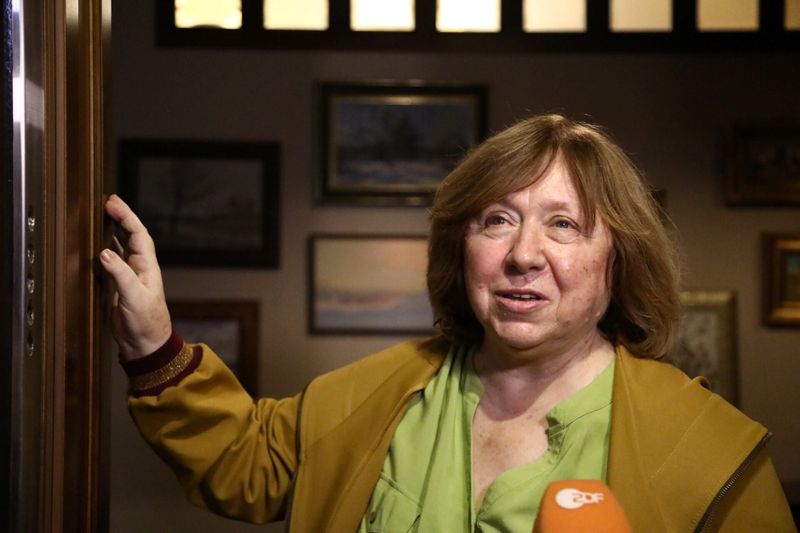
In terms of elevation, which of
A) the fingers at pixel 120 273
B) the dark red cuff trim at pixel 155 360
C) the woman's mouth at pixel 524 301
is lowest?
the dark red cuff trim at pixel 155 360

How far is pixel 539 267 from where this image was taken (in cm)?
161

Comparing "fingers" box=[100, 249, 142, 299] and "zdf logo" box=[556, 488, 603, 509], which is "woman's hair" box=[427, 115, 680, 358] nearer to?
"fingers" box=[100, 249, 142, 299]

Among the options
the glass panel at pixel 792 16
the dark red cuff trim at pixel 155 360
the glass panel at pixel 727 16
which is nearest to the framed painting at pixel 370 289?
the glass panel at pixel 727 16

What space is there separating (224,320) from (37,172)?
3175mm

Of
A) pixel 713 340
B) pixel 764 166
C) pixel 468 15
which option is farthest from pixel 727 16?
pixel 713 340

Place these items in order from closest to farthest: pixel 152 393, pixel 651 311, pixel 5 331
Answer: pixel 5 331 → pixel 152 393 → pixel 651 311

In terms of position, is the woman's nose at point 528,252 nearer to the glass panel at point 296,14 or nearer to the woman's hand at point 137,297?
the woman's hand at point 137,297

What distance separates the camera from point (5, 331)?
1020mm

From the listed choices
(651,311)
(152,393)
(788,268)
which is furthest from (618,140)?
(152,393)

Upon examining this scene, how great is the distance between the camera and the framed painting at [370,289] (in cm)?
423

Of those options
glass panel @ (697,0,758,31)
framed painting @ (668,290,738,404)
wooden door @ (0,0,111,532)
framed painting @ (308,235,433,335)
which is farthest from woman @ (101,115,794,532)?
glass panel @ (697,0,758,31)

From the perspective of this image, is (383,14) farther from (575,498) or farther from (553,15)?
(575,498)

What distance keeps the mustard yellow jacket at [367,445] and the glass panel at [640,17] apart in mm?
2850

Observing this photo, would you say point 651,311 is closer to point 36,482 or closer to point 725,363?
point 36,482
